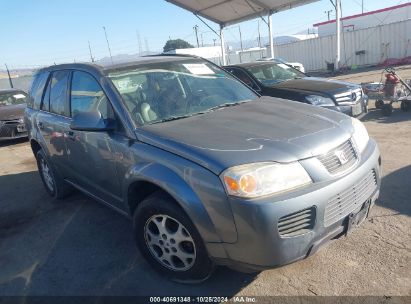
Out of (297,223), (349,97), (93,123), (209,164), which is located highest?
(93,123)

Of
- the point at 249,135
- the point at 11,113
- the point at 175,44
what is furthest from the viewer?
the point at 175,44

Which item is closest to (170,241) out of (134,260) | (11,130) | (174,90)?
(134,260)

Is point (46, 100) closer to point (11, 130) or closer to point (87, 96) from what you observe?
point (87, 96)

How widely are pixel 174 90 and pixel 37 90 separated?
252cm

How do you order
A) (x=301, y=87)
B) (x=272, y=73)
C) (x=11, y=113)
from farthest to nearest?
1. (x=11, y=113)
2. (x=272, y=73)
3. (x=301, y=87)

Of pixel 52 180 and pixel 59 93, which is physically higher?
pixel 59 93

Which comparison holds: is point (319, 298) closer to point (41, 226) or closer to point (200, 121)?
point (200, 121)

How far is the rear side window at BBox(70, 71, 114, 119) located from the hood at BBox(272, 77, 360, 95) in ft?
15.3

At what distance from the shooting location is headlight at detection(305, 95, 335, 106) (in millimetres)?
6992

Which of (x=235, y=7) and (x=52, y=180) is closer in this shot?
(x=52, y=180)

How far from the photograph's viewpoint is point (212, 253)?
263cm

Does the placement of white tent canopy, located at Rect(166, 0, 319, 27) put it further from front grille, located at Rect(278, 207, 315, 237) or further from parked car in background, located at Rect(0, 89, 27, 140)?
front grille, located at Rect(278, 207, 315, 237)

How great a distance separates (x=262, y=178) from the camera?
2.43 meters

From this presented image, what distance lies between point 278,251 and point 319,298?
65cm
